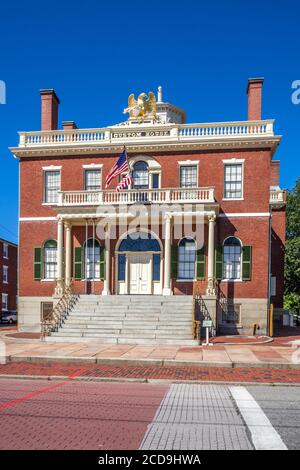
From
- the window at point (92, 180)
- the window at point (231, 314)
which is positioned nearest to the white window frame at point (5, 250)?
the window at point (92, 180)

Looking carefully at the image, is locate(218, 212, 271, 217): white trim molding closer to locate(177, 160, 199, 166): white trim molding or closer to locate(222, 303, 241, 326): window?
locate(177, 160, 199, 166): white trim molding

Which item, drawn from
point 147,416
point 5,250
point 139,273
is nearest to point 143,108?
point 139,273

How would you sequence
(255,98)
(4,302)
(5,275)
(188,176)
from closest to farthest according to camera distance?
1. (188,176)
2. (255,98)
3. (4,302)
4. (5,275)

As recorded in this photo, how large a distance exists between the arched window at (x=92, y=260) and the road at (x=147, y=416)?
1326 centimetres

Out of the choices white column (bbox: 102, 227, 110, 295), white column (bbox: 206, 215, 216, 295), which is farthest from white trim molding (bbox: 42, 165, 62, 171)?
white column (bbox: 206, 215, 216, 295)

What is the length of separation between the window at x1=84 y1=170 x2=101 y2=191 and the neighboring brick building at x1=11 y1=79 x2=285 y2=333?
0.06 metres

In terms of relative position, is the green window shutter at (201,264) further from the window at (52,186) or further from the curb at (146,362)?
the curb at (146,362)

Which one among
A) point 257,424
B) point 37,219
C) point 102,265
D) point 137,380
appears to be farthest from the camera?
point 37,219

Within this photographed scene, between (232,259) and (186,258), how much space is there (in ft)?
7.91

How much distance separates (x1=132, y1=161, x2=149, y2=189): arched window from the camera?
79.9 feet

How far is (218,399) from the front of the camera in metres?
9.47

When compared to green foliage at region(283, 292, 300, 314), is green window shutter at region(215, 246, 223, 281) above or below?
above

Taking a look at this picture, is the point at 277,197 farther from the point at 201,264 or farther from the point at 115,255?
the point at 115,255

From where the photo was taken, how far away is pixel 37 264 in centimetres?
2486
